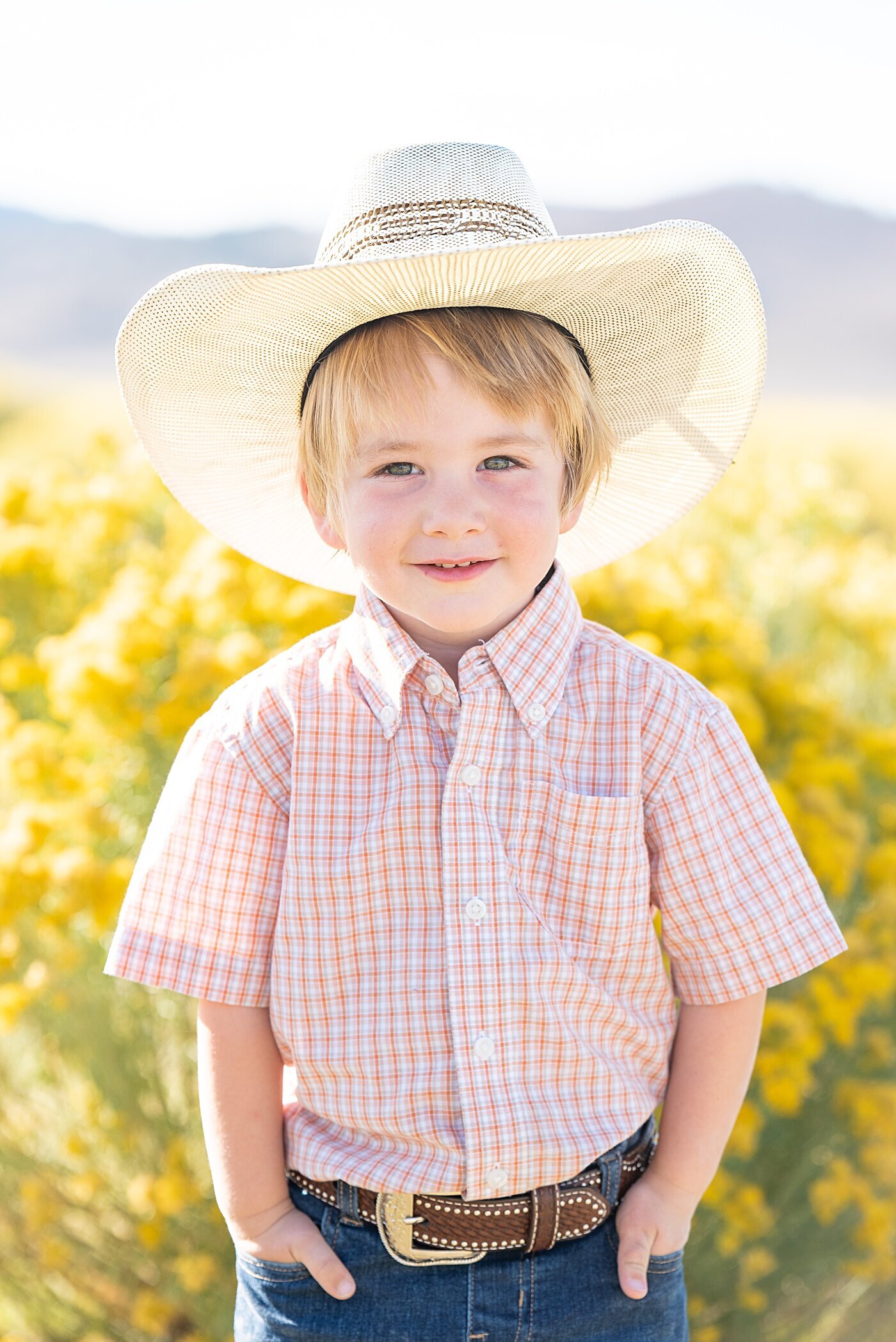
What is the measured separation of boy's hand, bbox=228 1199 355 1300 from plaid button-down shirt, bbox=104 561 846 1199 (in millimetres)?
61

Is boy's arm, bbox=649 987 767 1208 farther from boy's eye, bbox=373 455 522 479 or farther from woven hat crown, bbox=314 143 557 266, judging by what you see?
woven hat crown, bbox=314 143 557 266

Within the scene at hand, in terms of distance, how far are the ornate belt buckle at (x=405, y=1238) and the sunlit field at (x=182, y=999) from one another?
0.86m

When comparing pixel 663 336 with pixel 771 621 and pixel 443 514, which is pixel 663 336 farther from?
pixel 771 621

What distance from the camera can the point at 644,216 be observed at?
61.3 metres

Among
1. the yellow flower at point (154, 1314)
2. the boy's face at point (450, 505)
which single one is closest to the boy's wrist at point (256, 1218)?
the boy's face at point (450, 505)

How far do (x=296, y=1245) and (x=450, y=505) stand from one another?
2.47ft

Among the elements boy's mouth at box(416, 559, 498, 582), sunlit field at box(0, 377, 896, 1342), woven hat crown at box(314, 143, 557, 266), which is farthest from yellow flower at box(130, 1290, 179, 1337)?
woven hat crown at box(314, 143, 557, 266)

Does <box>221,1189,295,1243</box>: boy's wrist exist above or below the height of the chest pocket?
below

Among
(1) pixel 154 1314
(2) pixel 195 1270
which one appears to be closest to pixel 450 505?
(2) pixel 195 1270

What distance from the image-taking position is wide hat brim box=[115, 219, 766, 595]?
43.9 inches

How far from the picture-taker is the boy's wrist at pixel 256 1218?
4.02 feet

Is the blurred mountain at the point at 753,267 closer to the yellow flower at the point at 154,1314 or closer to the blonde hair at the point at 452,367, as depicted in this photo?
the yellow flower at the point at 154,1314

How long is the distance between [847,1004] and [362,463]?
1558mm

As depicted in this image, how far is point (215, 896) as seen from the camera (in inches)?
48.1
